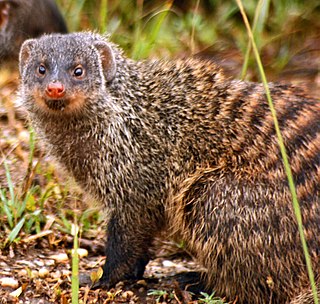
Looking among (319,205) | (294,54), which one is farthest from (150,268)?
(294,54)

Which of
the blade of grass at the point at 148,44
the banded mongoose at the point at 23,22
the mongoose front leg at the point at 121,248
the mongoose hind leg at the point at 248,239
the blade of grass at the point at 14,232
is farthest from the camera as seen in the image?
the banded mongoose at the point at 23,22

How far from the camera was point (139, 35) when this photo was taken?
505 centimetres

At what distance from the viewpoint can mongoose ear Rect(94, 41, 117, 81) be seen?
3.73 m

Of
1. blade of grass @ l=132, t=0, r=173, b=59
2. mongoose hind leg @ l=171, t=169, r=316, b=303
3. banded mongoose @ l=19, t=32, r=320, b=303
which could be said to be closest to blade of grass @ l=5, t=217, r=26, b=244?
banded mongoose @ l=19, t=32, r=320, b=303

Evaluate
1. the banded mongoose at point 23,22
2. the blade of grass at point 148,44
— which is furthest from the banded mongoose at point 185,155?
the banded mongoose at point 23,22

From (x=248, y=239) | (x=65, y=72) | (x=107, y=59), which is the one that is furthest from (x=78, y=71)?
(x=248, y=239)

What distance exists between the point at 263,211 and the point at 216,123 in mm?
510

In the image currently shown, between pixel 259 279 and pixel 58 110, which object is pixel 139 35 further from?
pixel 259 279

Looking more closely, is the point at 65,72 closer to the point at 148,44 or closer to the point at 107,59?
the point at 107,59

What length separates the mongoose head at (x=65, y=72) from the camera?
3486mm

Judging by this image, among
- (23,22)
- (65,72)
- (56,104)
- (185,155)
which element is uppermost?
(23,22)

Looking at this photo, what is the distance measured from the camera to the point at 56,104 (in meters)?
3.51

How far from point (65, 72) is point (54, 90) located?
0.17m

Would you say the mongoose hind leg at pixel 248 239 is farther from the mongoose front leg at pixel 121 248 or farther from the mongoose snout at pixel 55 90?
the mongoose snout at pixel 55 90
